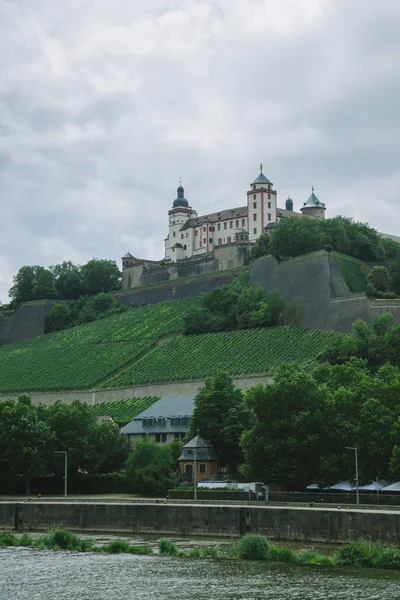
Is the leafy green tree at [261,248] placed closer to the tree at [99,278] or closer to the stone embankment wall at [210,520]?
the tree at [99,278]

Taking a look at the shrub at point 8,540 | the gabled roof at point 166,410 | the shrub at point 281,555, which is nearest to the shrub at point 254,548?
the shrub at point 281,555

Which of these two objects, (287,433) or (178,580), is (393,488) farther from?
(178,580)

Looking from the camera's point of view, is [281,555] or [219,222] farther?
[219,222]

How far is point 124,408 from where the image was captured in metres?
94.7

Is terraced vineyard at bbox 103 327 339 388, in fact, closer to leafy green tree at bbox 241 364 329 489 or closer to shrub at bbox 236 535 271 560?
leafy green tree at bbox 241 364 329 489

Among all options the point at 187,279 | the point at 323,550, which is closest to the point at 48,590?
the point at 323,550

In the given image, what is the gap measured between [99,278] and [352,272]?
4468 cm

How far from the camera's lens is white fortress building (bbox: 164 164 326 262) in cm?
14038

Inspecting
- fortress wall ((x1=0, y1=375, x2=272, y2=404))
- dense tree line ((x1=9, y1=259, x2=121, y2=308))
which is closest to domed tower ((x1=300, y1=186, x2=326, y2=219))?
dense tree line ((x1=9, y1=259, x2=121, y2=308))

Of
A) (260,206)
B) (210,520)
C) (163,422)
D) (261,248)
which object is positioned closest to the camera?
(210,520)

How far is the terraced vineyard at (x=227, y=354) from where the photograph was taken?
93938mm

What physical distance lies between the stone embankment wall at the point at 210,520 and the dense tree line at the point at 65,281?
84.5 metres

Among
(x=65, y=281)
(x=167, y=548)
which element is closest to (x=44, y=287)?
(x=65, y=281)

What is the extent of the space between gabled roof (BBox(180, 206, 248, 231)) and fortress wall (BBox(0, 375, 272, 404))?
47.9m
